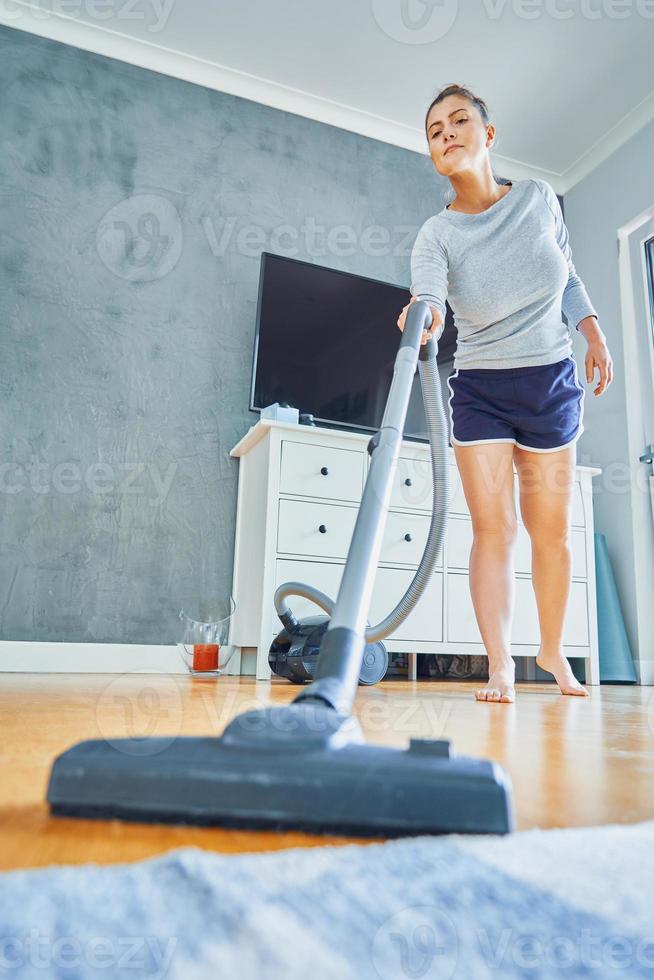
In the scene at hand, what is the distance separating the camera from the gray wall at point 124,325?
2.43m

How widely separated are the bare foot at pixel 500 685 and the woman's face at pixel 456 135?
104cm

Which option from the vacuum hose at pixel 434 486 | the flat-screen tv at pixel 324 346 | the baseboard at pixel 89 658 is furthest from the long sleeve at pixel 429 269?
the baseboard at pixel 89 658

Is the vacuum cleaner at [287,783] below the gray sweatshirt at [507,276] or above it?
below

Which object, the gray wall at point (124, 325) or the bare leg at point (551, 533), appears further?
the gray wall at point (124, 325)

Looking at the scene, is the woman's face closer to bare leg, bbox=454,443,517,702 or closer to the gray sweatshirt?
the gray sweatshirt

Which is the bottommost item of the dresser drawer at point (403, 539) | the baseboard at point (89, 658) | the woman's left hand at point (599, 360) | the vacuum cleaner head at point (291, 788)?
the baseboard at point (89, 658)

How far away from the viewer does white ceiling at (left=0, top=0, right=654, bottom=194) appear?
2.75 m

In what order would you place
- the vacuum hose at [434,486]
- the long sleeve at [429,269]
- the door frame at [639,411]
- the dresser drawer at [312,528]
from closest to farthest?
the vacuum hose at [434,486], the long sleeve at [429,269], the dresser drawer at [312,528], the door frame at [639,411]

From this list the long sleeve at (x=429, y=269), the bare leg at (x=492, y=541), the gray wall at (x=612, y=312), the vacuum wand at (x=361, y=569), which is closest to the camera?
the vacuum wand at (x=361, y=569)

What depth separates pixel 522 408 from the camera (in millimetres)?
1570

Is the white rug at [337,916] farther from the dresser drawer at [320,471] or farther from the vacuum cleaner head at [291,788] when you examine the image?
the dresser drawer at [320,471]

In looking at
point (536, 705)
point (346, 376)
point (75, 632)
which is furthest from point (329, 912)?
point (346, 376)

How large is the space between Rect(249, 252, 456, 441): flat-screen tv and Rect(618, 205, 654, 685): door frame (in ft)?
3.09

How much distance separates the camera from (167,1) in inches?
108
